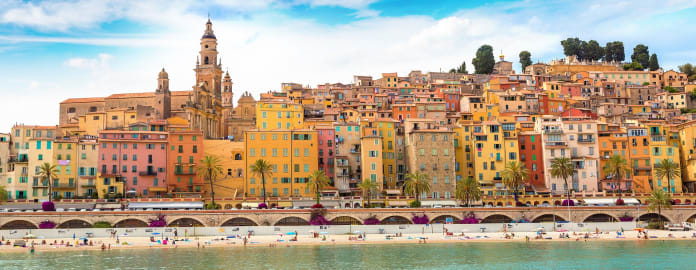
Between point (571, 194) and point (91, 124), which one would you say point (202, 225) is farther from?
point (571, 194)

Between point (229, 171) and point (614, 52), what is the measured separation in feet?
435

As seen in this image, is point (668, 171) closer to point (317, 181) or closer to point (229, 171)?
point (317, 181)

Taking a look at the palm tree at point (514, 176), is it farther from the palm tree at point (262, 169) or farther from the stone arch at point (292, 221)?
the palm tree at point (262, 169)

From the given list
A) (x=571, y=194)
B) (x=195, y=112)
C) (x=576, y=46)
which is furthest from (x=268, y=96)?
(x=576, y=46)

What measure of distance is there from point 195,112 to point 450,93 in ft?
161

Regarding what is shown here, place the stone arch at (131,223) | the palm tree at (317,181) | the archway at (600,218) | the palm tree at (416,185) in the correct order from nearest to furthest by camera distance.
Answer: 1. the stone arch at (131,223)
2. the archway at (600,218)
3. the palm tree at (317,181)
4. the palm tree at (416,185)

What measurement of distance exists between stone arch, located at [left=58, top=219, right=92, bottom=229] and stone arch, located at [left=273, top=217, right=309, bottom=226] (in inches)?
921

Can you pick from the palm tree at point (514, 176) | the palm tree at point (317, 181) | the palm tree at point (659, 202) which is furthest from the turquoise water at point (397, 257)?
the palm tree at point (514, 176)

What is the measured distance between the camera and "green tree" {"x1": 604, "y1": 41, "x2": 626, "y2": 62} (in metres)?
196

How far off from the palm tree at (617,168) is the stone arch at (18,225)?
7741 centimetres

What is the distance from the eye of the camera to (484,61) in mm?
189875

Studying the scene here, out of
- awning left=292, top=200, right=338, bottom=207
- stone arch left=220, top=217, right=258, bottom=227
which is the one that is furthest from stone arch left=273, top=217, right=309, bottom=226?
awning left=292, top=200, right=338, bottom=207

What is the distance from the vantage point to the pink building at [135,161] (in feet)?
333

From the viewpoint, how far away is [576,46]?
197375mm
